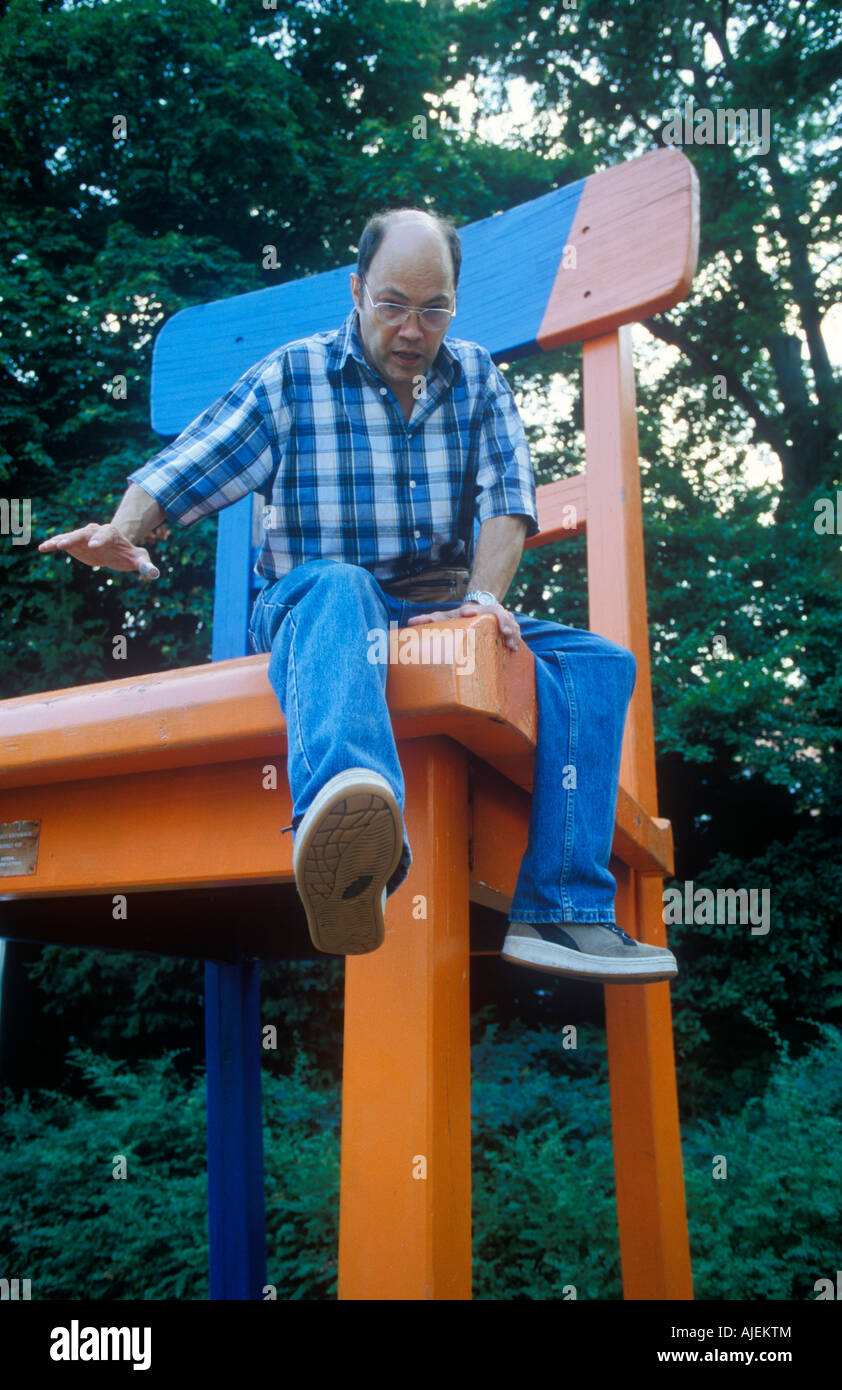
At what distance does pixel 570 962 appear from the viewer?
102 cm

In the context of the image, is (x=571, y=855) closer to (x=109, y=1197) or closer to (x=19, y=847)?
(x=19, y=847)

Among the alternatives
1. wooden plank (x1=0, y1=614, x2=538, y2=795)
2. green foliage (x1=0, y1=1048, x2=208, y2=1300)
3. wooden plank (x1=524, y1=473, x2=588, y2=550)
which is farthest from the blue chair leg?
wooden plank (x1=524, y1=473, x2=588, y2=550)

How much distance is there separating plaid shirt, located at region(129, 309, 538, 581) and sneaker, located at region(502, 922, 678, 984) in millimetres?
575

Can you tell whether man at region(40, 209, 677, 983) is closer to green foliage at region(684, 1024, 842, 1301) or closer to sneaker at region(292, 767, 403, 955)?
sneaker at region(292, 767, 403, 955)

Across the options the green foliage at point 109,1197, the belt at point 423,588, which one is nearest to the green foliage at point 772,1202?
the green foliage at point 109,1197

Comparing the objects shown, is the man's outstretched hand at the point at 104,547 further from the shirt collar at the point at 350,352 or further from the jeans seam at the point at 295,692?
A: the shirt collar at the point at 350,352

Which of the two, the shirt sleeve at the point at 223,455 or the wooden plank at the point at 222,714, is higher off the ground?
the shirt sleeve at the point at 223,455

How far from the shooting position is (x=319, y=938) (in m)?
0.85

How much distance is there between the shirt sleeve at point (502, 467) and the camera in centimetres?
143

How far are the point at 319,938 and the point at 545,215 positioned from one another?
1814 millimetres

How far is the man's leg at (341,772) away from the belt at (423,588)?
43 centimetres

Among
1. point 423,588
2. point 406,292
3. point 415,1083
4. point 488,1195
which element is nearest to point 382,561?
point 423,588

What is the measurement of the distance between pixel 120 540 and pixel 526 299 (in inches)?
53.1
